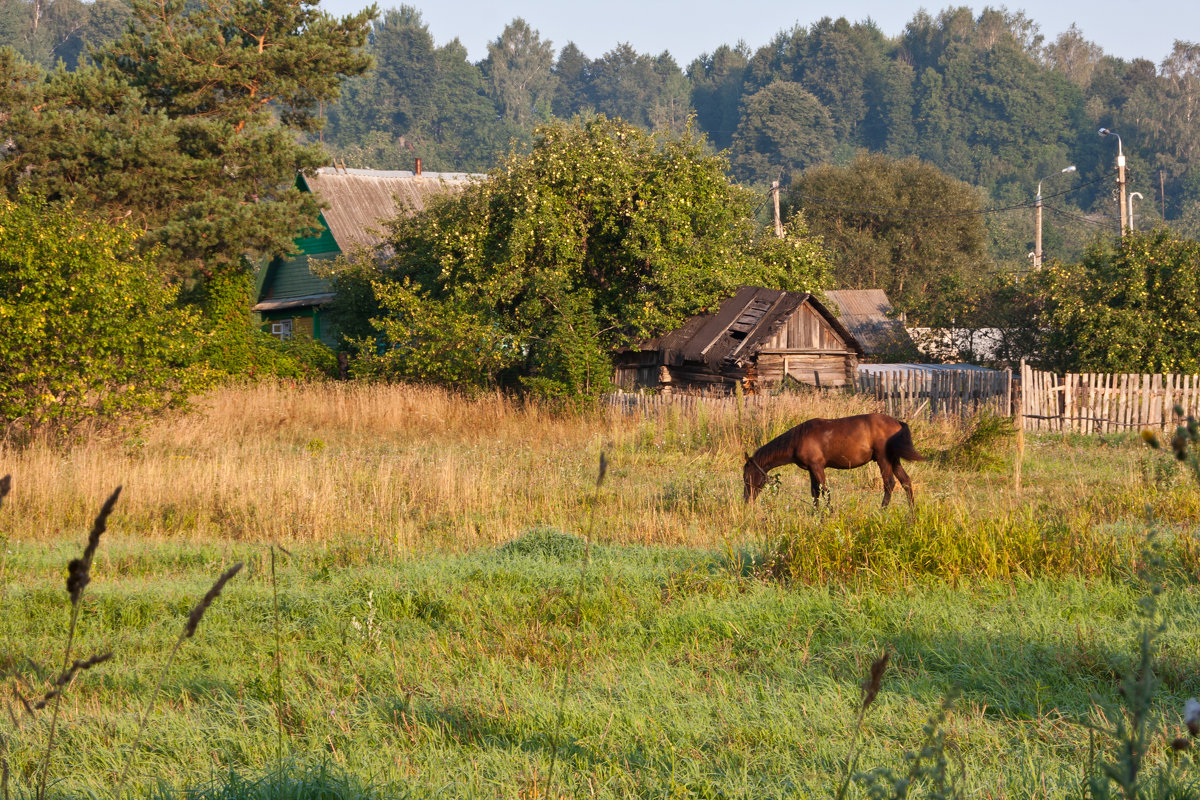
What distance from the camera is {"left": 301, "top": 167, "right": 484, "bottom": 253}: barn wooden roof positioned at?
34.2 m

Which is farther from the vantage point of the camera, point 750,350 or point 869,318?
point 869,318

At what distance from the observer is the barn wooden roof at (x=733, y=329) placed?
22.6 metres

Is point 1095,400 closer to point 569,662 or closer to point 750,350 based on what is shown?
point 750,350

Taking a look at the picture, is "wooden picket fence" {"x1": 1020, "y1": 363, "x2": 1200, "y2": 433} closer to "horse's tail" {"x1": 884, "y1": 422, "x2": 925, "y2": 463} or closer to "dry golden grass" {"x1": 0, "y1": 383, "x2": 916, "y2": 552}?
"dry golden grass" {"x1": 0, "y1": 383, "x2": 916, "y2": 552}

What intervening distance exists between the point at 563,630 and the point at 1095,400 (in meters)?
17.6

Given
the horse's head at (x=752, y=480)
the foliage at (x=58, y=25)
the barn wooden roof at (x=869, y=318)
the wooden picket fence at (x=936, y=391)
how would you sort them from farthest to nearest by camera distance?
the foliage at (x=58, y=25) → the barn wooden roof at (x=869, y=318) → the wooden picket fence at (x=936, y=391) → the horse's head at (x=752, y=480)

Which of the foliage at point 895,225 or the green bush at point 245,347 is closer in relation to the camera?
the green bush at point 245,347

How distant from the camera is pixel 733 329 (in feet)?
75.6

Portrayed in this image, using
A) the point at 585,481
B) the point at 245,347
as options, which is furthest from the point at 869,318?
the point at 585,481

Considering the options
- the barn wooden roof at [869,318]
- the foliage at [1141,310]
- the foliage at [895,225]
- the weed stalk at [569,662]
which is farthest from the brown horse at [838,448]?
the foliage at [895,225]

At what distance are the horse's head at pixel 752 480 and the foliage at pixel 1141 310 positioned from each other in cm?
1743

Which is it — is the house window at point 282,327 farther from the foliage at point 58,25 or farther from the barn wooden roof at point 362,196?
the foliage at point 58,25

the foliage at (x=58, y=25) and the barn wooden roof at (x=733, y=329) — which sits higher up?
the foliage at (x=58, y=25)

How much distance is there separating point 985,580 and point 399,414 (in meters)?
14.8
